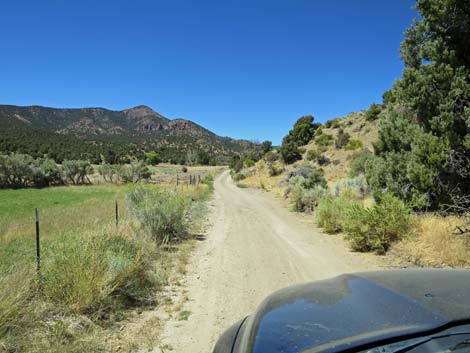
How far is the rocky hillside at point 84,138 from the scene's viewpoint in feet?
312

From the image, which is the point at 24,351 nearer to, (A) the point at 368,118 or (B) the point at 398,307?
(B) the point at 398,307

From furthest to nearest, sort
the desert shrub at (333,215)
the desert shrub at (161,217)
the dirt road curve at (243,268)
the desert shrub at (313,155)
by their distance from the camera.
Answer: the desert shrub at (313,155)
the desert shrub at (333,215)
the desert shrub at (161,217)
the dirt road curve at (243,268)

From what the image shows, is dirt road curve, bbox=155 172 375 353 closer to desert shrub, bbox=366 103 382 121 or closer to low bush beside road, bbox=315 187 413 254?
low bush beside road, bbox=315 187 413 254

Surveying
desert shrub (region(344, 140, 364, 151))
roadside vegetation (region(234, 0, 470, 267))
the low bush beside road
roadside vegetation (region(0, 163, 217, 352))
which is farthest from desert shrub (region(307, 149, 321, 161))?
roadside vegetation (region(0, 163, 217, 352))

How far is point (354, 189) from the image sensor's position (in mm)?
17750

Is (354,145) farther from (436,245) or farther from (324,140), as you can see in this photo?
(436,245)

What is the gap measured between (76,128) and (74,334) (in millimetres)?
174096

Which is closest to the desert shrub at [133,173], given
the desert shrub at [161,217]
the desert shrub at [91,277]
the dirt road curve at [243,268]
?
the dirt road curve at [243,268]

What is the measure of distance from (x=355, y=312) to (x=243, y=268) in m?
6.07

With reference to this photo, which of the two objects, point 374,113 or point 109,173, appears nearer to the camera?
point 374,113

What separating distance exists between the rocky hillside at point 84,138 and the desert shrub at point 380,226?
88841 millimetres

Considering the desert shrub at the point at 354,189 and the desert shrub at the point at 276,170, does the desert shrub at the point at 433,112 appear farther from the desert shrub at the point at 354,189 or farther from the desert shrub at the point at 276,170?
the desert shrub at the point at 276,170

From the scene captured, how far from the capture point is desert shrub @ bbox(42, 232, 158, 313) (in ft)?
16.3

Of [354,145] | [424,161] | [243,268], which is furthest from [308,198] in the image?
[354,145]
